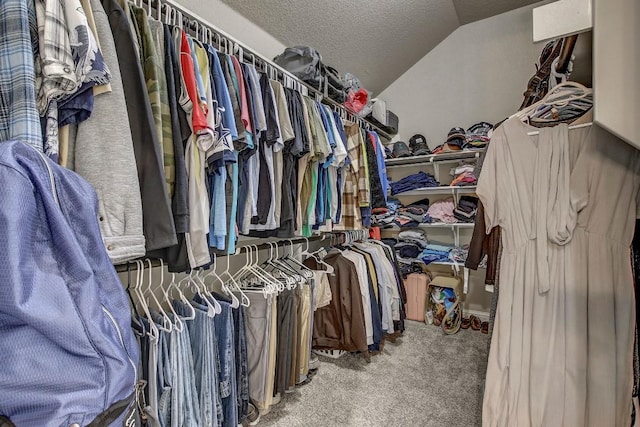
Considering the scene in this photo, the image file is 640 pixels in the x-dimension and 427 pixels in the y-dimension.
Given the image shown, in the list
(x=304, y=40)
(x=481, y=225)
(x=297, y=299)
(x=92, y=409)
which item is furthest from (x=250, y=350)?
(x=304, y=40)

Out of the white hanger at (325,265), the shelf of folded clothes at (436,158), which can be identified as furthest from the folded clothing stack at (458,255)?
the white hanger at (325,265)

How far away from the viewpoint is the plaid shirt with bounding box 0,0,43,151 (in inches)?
24.6

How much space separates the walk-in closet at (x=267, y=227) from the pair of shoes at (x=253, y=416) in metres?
0.02

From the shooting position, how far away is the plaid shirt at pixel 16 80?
0.63 m

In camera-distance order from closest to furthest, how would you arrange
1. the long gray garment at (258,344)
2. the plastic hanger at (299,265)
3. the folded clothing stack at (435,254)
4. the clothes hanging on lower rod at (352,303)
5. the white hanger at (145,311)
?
1. the white hanger at (145,311)
2. the long gray garment at (258,344)
3. the plastic hanger at (299,265)
4. the clothes hanging on lower rod at (352,303)
5. the folded clothing stack at (435,254)

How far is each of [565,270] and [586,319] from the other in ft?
0.51

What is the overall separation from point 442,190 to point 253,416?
2.45m

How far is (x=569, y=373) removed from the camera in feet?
3.10

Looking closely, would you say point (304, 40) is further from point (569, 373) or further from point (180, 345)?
point (569, 373)

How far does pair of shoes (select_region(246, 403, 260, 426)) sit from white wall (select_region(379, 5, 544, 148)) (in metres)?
2.97

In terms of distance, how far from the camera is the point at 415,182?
3.09m

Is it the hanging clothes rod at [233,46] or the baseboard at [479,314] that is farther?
the baseboard at [479,314]

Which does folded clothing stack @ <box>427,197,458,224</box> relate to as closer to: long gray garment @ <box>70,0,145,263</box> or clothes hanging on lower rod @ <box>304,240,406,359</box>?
clothes hanging on lower rod @ <box>304,240,406,359</box>

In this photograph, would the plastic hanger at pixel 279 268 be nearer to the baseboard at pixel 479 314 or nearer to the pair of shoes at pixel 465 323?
the pair of shoes at pixel 465 323
